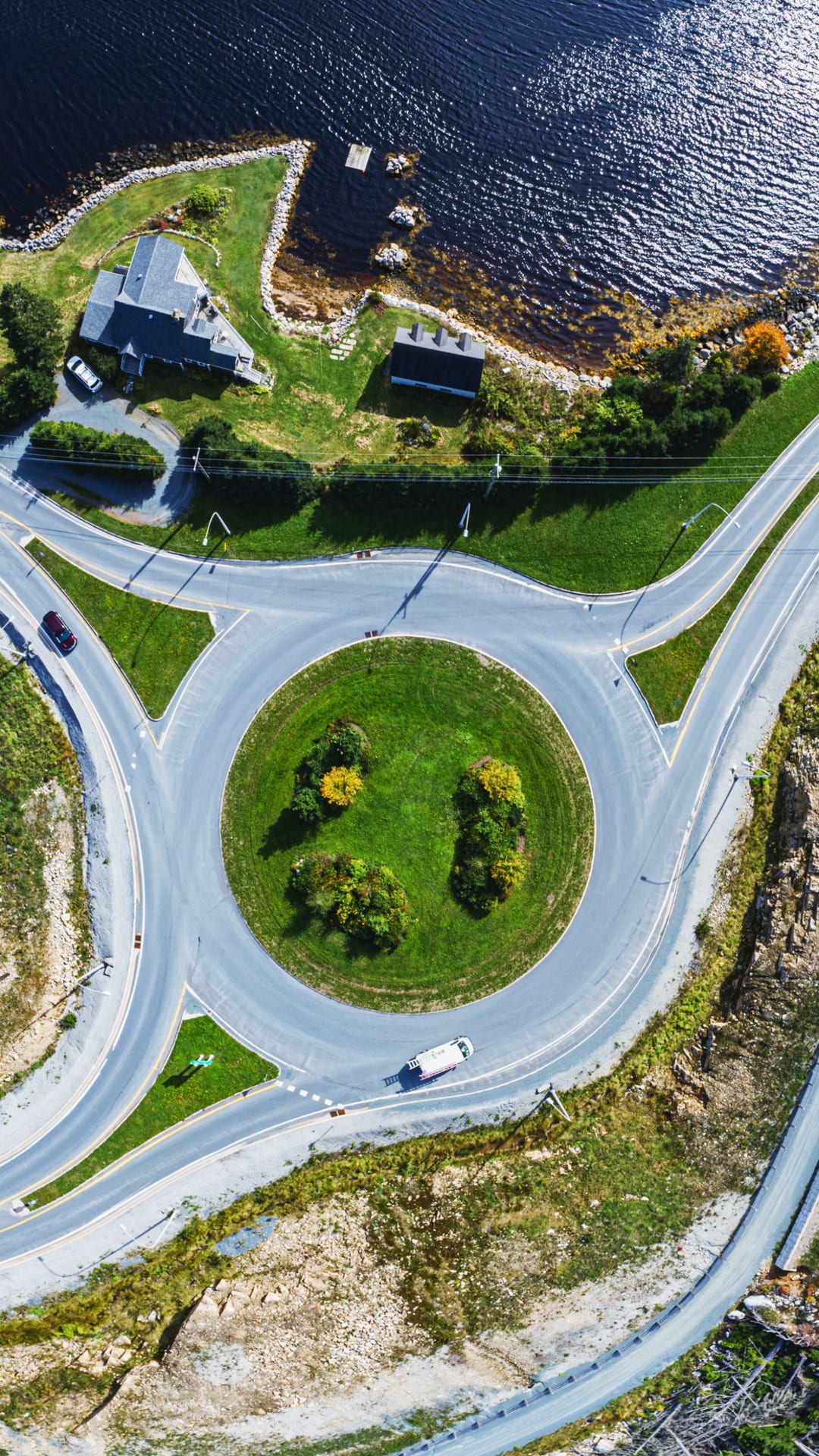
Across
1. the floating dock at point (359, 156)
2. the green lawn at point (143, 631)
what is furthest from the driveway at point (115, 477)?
the floating dock at point (359, 156)

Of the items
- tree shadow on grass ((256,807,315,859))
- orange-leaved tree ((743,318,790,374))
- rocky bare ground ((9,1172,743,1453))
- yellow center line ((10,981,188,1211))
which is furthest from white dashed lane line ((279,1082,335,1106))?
orange-leaved tree ((743,318,790,374))

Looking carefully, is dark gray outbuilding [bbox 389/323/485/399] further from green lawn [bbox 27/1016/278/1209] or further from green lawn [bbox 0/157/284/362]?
green lawn [bbox 27/1016/278/1209]

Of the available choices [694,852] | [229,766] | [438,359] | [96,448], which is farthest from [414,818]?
[96,448]

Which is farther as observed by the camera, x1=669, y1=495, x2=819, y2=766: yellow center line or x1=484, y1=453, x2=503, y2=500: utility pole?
x1=669, y1=495, x2=819, y2=766: yellow center line

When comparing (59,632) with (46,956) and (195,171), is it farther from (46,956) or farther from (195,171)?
(195,171)

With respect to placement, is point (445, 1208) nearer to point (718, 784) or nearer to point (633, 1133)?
point (633, 1133)

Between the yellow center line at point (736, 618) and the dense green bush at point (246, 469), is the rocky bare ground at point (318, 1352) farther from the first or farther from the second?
the dense green bush at point (246, 469)

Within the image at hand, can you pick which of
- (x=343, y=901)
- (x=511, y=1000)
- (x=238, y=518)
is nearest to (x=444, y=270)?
(x=238, y=518)
